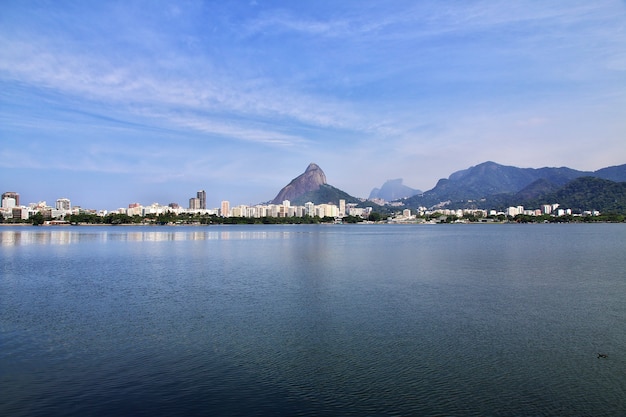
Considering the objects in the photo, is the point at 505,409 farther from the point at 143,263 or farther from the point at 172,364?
the point at 143,263

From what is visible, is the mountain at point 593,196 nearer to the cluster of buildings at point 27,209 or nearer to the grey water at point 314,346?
the grey water at point 314,346

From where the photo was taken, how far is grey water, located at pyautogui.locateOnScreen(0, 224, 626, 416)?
6.57m

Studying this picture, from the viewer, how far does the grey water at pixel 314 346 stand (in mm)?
6570

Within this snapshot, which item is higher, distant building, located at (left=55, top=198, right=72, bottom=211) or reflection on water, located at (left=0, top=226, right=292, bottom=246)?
distant building, located at (left=55, top=198, right=72, bottom=211)

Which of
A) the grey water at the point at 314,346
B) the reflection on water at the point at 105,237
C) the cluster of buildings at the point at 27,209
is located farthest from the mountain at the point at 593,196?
the cluster of buildings at the point at 27,209

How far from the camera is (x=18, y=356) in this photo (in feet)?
27.7

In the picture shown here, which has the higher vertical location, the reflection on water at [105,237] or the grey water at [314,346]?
the reflection on water at [105,237]

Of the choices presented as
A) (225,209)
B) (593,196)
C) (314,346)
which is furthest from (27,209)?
(593,196)

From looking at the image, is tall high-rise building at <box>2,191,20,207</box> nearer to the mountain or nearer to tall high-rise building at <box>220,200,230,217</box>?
tall high-rise building at <box>220,200,230,217</box>

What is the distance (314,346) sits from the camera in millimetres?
9156

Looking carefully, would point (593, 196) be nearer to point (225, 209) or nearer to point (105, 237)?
point (225, 209)

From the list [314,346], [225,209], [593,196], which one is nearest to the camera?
[314,346]

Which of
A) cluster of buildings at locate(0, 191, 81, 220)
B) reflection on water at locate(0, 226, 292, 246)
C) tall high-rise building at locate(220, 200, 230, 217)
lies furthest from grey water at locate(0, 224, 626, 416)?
tall high-rise building at locate(220, 200, 230, 217)

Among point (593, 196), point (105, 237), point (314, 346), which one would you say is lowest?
point (314, 346)
